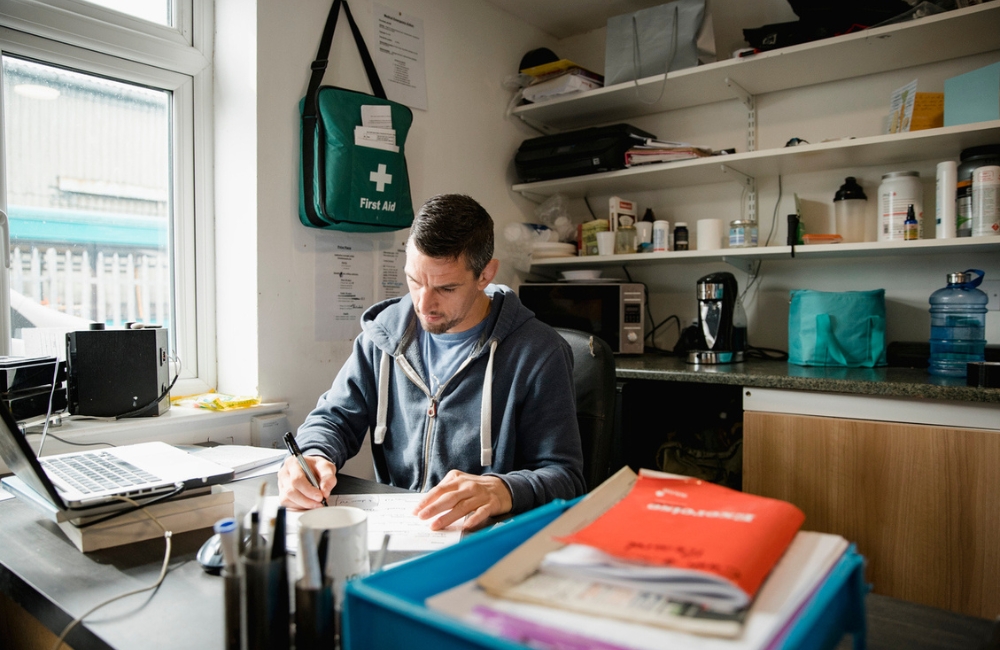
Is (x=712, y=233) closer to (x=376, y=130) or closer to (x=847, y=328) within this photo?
(x=847, y=328)

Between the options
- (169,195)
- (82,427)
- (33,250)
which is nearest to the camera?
(82,427)

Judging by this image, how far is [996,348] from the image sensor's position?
1.86 meters

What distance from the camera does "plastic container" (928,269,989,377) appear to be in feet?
6.36

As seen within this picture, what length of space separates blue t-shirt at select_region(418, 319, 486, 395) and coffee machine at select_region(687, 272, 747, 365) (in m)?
1.13

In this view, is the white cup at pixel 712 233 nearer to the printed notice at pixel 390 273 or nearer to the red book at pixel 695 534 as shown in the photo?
the printed notice at pixel 390 273

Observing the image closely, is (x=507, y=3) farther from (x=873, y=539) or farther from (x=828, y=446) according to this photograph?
(x=873, y=539)

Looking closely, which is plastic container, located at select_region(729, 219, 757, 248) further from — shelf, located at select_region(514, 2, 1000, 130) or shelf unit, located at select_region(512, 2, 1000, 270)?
shelf, located at select_region(514, 2, 1000, 130)

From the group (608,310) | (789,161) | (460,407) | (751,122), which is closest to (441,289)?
(460,407)

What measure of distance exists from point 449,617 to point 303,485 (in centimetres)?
Result: 67

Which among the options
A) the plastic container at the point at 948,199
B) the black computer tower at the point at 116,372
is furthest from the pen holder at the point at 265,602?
the plastic container at the point at 948,199

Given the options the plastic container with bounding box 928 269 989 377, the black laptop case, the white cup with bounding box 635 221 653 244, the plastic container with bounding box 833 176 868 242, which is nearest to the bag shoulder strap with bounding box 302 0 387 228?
the black laptop case

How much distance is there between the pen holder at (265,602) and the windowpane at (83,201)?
1.55 meters

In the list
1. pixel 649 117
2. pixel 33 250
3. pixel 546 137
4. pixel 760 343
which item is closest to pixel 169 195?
pixel 33 250

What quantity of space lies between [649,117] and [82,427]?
2.43m
